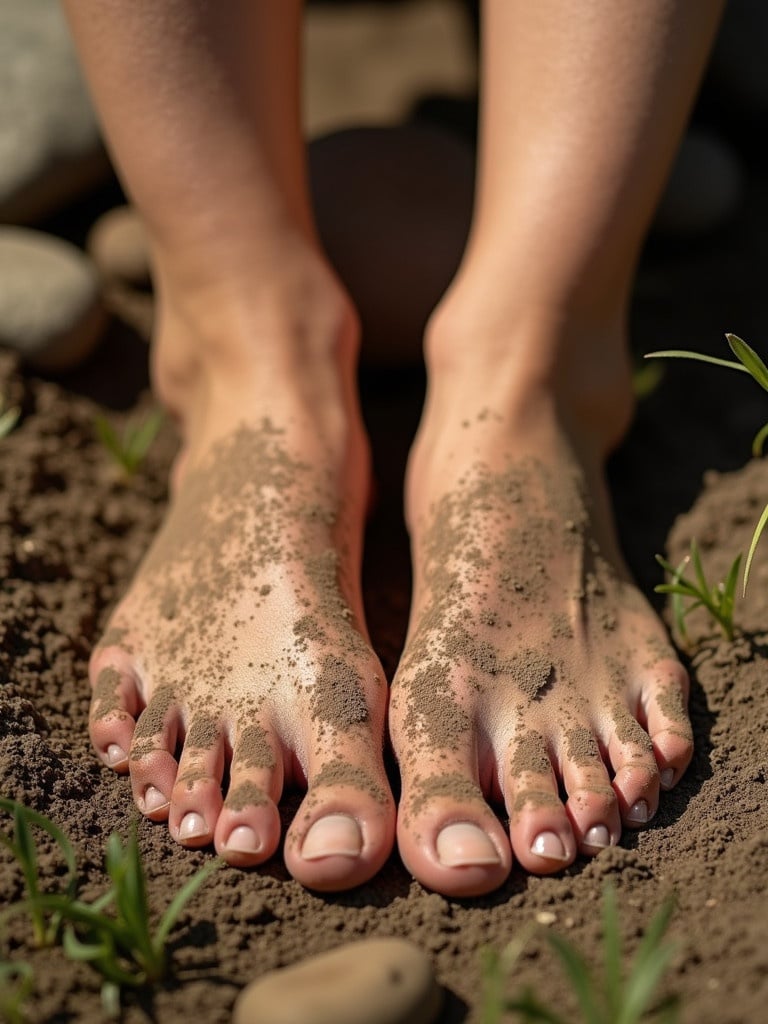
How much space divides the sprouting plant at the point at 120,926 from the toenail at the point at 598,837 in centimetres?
53

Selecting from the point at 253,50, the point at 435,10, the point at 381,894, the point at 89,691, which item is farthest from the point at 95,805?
the point at 435,10

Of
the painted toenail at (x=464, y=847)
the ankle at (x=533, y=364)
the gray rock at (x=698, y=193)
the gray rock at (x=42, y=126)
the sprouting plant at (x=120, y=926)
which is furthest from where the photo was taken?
the gray rock at (x=698, y=193)

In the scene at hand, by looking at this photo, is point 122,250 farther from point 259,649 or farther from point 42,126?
point 259,649

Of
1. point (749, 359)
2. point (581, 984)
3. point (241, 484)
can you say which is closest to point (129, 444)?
point (241, 484)

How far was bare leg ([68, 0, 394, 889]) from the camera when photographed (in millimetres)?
1526

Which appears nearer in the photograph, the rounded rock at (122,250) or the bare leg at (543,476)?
the bare leg at (543,476)

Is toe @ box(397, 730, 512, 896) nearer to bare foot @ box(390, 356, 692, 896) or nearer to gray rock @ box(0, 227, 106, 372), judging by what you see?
bare foot @ box(390, 356, 692, 896)

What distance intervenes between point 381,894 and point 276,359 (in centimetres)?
91

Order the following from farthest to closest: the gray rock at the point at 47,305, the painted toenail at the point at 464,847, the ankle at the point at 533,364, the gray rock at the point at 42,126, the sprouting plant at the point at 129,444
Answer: the gray rock at the point at 42,126
the gray rock at the point at 47,305
the sprouting plant at the point at 129,444
the ankle at the point at 533,364
the painted toenail at the point at 464,847

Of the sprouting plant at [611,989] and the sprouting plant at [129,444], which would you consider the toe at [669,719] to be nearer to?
the sprouting plant at [611,989]

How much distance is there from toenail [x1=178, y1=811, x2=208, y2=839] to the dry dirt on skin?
32 millimetres

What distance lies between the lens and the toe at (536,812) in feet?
4.71

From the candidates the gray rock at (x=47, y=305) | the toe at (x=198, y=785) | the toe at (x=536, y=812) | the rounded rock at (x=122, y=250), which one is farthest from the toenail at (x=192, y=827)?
the rounded rock at (x=122, y=250)

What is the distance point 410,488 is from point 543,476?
250 mm
